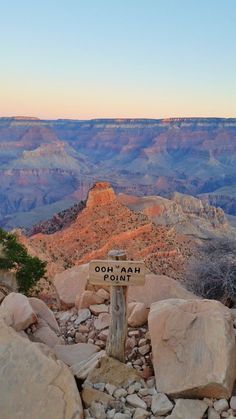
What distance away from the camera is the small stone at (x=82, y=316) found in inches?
354

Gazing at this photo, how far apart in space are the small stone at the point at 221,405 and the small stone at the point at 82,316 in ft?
10.8

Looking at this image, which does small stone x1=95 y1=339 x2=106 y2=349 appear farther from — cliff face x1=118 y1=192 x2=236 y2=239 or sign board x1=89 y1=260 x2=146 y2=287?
cliff face x1=118 y1=192 x2=236 y2=239

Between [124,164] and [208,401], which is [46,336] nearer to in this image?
[208,401]

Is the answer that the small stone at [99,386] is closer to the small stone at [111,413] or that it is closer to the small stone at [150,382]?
the small stone at [111,413]

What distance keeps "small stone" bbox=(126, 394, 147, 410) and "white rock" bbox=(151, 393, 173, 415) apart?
0.13 metres

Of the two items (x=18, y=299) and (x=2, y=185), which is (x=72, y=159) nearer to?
(x=2, y=185)

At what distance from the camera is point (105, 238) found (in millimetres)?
41000

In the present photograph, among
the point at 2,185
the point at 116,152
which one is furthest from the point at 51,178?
the point at 116,152

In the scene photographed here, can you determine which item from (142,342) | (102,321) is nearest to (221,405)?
(142,342)

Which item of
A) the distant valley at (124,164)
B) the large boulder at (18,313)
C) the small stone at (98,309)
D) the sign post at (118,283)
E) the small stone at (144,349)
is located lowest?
the distant valley at (124,164)

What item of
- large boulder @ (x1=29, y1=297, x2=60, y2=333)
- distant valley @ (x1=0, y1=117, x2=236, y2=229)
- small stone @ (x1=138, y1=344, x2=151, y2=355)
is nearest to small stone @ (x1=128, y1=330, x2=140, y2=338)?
small stone @ (x1=138, y1=344, x2=151, y2=355)

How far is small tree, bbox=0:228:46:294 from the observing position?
17603mm

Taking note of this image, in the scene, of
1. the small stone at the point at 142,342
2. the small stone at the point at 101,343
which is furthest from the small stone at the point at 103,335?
the small stone at the point at 142,342

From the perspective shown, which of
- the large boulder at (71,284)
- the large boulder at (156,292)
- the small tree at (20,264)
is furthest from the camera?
the small tree at (20,264)
